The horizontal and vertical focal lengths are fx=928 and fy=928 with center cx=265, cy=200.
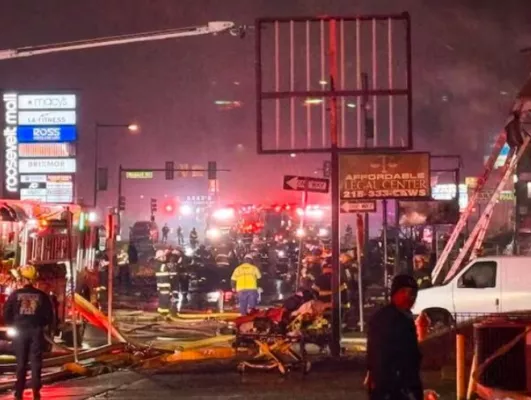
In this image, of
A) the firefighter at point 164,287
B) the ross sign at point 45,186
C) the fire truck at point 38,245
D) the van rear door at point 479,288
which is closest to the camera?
the fire truck at point 38,245

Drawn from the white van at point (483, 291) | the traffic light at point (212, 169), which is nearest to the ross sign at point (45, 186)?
the traffic light at point (212, 169)

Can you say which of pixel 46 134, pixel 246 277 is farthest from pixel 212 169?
pixel 246 277

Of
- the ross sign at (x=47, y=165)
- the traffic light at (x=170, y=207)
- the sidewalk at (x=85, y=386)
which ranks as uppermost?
the ross sign at (x=47, y=165)

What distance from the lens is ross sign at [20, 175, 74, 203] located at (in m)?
45.4

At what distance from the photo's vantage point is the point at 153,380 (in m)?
13.0

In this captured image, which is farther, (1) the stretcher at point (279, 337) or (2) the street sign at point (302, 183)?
(2) the street sign at point (302, 183)

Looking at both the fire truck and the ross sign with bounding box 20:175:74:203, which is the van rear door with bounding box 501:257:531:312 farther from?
the ross sign with bounding box 20:175:74:203

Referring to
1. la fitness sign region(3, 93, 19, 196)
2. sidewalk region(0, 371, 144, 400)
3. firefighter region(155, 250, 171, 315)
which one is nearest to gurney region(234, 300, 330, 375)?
sidewalk region(0, 371, 144, 400)

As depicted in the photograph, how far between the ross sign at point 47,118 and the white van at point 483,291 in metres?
30.1

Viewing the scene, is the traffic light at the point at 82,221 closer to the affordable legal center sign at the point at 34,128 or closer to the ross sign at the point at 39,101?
the affordable legal center sign at the point at 34,128

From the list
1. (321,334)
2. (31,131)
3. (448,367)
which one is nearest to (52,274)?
(321,334)

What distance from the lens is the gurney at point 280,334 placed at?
13.6m

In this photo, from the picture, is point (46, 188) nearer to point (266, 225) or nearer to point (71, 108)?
point (71, 108)

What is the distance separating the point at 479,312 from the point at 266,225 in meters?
39.3
